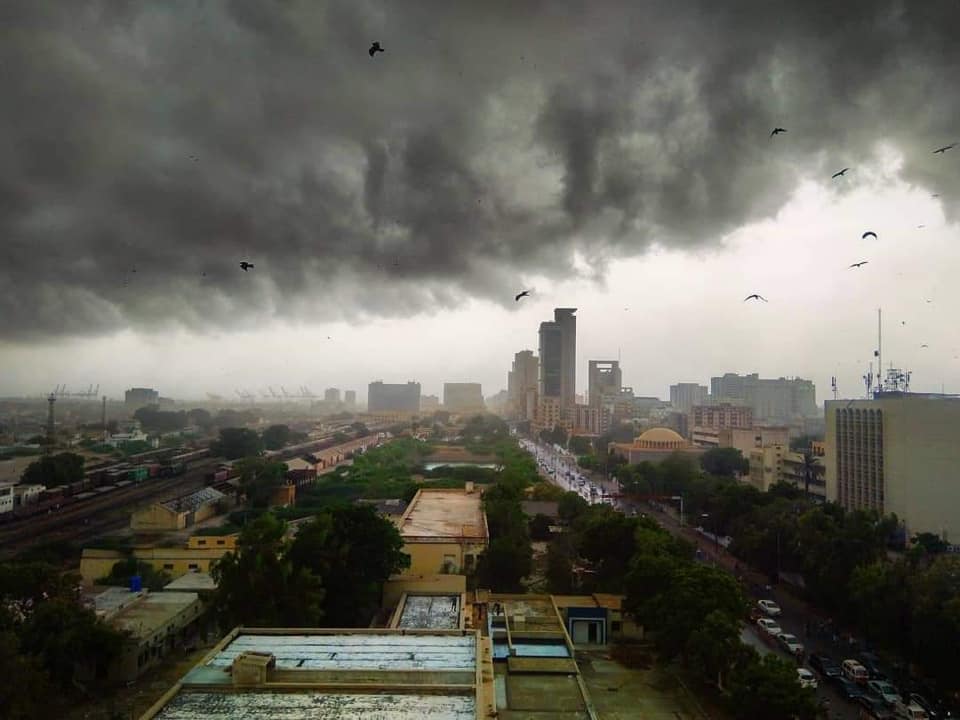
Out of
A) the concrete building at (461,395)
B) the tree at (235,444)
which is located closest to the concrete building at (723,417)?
the tree at (235,444)

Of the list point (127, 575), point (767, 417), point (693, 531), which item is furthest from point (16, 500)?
point (767, 417)

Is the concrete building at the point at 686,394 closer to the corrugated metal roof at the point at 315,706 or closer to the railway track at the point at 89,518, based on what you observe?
the railway track at the point at 89,518

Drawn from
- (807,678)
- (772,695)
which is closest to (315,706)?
(772,695)

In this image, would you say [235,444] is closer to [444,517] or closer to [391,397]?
[444,517]

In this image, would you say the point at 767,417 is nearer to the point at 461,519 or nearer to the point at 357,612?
→ the point at 461,519

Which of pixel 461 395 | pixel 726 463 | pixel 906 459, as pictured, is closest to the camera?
pixel 906 459

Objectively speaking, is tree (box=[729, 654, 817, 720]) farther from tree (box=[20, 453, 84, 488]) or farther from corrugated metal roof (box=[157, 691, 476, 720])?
tree (box=[20, 453, 84, 488])

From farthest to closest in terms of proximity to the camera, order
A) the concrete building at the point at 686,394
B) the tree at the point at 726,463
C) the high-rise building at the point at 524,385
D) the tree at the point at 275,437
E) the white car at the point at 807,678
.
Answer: the concrete building at the point at 686,394
the high-rise building at the point at 524,385
the tree at the point at 275,437
the tree at the point at 726,463
the white car at the point at 807,678
